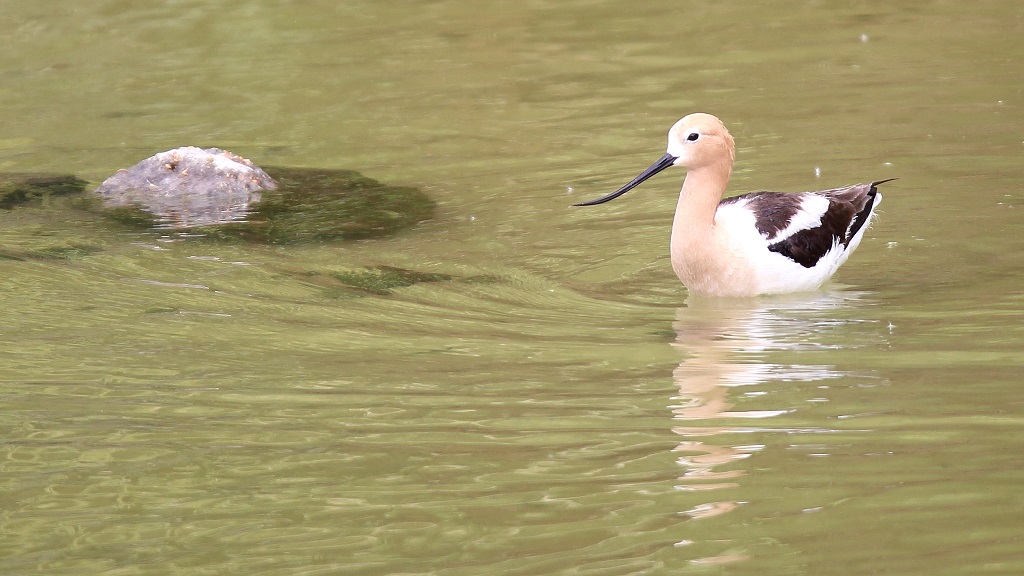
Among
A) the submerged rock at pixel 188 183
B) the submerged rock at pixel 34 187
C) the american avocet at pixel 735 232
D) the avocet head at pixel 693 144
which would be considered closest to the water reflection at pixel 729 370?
the american avocet at pixel 735 232

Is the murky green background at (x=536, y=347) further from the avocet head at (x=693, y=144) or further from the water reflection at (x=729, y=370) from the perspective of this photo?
the avocet head at (x=693, y=144)

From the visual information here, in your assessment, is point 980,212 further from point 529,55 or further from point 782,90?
point 529,55

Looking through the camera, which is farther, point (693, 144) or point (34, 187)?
point (34, 187)

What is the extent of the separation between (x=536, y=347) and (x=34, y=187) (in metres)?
6.14

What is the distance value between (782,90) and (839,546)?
8.87 metres

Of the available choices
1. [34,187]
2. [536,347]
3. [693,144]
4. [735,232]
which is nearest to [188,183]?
[34,187]

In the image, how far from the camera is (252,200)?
11008 mm

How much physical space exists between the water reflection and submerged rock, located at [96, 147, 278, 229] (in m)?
4.48

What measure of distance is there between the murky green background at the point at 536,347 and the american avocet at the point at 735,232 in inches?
6.5

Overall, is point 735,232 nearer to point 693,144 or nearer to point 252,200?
point 693,144

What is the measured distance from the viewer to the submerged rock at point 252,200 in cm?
1005

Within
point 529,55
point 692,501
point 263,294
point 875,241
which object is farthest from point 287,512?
point 529,55

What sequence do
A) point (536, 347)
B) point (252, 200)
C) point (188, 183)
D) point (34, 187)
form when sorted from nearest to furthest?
1. point (536, 347)
2. point (252, 200)
3. point (188, 183)
4. point (34, 187)

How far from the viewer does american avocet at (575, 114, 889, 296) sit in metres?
8.05
